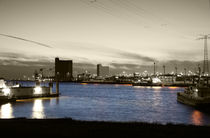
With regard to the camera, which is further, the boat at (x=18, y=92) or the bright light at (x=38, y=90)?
the bright light at (x=38, y=90)

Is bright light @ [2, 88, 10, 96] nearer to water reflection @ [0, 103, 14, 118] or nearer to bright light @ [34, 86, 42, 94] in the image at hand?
water reflection @ [0, 103, 14, 118]

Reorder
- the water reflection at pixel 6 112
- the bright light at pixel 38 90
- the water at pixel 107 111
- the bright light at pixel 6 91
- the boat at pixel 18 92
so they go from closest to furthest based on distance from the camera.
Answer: the water reflection at pixel 6 112 < the water at pixel 107 111 < the boat at pixel 18 92 < the bright light at pixel 6 91 < the bright light at pixel 38 90

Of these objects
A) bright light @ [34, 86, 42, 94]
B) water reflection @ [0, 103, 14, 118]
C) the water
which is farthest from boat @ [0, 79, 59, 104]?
water reflection @ [0, 103, 14, 118]

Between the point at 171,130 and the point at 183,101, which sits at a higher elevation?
the point at 171,130

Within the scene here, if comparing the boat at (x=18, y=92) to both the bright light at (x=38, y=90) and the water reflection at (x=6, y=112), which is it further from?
the water reflection at (x=6, y=112)

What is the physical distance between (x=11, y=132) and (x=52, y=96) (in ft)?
180

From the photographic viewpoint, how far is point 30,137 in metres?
8.91

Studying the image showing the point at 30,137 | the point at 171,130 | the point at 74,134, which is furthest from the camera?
the point at 171,130

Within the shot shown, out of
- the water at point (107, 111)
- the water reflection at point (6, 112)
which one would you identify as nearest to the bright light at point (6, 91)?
the water at point (107, 111)

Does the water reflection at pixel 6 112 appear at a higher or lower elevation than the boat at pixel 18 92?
lower

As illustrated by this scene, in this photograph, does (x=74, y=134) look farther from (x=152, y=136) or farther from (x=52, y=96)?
(x=52, y=96)

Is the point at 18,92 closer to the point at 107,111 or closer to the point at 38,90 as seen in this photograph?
the point at 38,90

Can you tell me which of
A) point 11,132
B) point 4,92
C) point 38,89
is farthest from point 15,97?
point 11,132

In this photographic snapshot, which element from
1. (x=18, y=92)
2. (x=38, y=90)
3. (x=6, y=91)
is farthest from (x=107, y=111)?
(x=38, y=90)
